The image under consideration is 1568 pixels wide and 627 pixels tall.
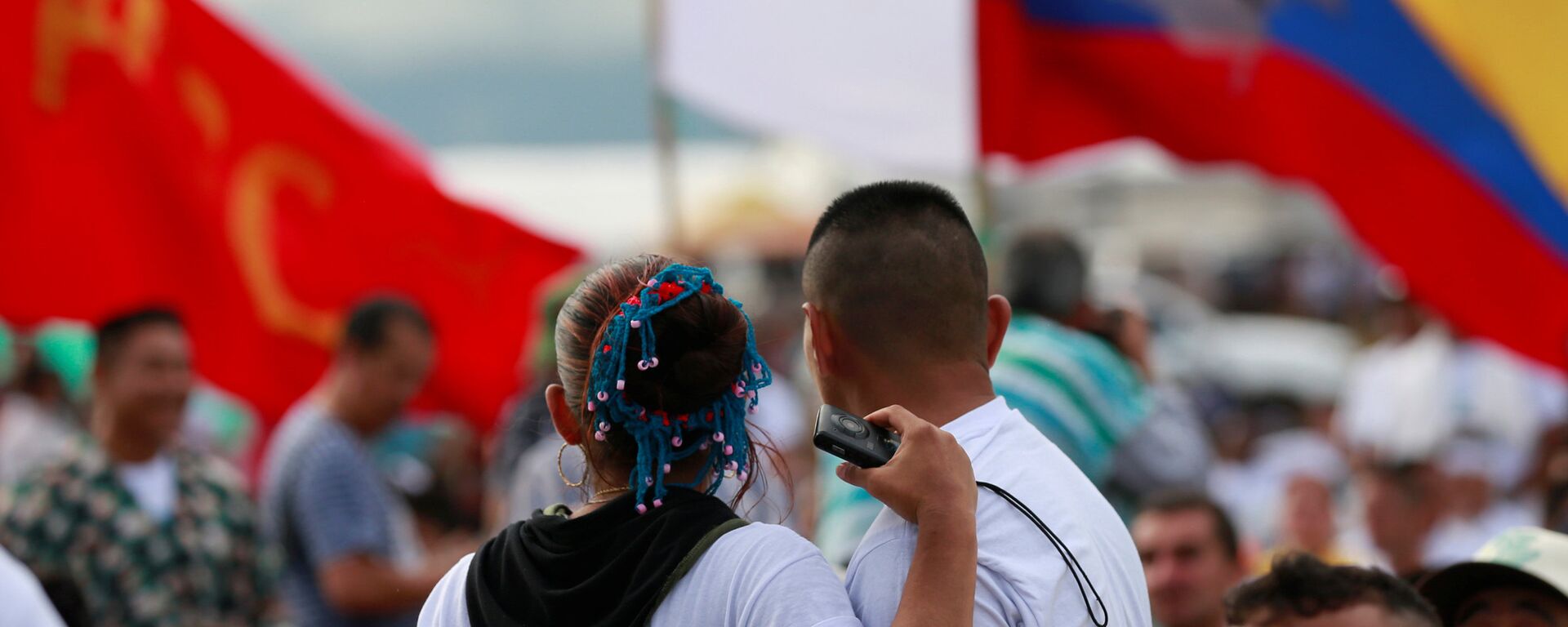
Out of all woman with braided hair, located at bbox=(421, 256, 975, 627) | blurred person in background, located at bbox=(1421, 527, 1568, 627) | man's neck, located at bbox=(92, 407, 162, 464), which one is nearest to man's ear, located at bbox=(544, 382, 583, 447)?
woman with braided hair, located at bbox=(421, 256, 975, 627)

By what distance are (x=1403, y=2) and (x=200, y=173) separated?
451 centimetres

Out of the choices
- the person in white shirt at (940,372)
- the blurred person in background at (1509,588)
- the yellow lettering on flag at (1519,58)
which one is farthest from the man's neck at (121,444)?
the yellow lettering on flag at (1519,58)

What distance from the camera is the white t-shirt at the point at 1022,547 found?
2340 mm

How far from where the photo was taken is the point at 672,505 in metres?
2.38

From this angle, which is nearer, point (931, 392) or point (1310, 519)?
point (931, 392)

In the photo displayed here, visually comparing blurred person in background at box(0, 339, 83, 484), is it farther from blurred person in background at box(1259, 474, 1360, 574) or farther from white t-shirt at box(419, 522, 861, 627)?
white t-shirt at box(419, 522, 861, 627)

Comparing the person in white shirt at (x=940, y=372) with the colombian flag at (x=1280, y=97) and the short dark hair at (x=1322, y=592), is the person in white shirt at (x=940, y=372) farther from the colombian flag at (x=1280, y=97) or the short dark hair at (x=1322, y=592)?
the colombian flag at (x=1280, y=97)

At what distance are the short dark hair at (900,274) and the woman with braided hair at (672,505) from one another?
7.7 inches

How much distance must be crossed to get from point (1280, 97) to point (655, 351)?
188 inches

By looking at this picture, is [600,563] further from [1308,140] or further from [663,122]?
[1308,140]

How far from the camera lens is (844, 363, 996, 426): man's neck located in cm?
256

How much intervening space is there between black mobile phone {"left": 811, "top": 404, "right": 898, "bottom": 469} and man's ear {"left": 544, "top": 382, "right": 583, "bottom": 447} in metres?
0.40

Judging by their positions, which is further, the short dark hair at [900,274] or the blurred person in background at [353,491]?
the blurred person in background at [353,491]

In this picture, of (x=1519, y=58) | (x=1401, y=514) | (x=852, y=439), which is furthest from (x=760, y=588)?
(x=1519, y=58)
